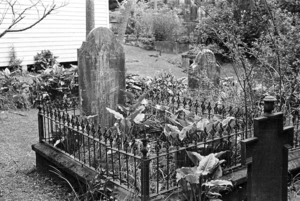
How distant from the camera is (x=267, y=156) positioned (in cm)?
253

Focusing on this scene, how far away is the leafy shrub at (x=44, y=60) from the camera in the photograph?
13.7m

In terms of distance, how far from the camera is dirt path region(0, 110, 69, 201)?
475cm

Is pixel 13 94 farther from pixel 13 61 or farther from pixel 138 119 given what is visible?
pixel 138 119

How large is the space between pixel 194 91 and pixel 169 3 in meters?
19.5

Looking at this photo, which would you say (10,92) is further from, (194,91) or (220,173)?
(220,173)

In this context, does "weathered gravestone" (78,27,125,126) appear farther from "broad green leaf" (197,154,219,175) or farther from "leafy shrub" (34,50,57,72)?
"leafy shrub" (34,50,57,72)

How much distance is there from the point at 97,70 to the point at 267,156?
389 cm

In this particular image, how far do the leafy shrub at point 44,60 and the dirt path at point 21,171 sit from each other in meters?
6.19

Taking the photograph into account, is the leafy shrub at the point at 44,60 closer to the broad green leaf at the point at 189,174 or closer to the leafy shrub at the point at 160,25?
the leafy shrub at the point at 160,25

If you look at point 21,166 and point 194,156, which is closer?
point 194,156

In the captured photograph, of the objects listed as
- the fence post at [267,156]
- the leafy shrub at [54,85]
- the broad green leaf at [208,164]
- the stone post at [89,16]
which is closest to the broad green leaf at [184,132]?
the broad green leaf at [208,164]

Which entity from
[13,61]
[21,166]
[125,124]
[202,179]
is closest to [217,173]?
[202,179]

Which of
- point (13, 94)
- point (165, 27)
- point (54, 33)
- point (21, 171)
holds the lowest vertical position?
point (21, 171)

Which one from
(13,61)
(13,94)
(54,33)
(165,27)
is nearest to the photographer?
(13,94)
